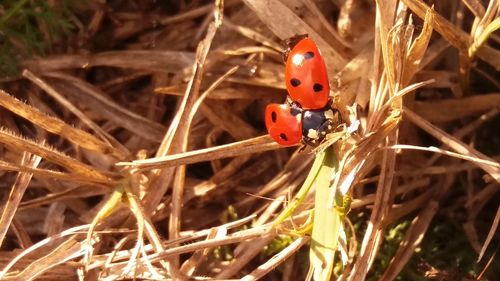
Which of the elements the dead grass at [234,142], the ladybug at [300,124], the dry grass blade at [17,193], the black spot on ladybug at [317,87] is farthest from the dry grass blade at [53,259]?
the black spot on ladybug at [317,87]

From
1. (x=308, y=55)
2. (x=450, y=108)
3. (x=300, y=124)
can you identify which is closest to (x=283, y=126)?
(x=300, y=124)

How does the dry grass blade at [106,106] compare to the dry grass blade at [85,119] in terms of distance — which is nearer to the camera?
the dry grass blade at [85,119]

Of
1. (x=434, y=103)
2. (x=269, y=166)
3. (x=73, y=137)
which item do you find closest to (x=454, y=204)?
(x=434, y=103)

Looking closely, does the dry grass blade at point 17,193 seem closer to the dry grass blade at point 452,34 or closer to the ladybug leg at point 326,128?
the ladybug leg at point 326,128

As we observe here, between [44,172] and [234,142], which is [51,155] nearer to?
[44,172]

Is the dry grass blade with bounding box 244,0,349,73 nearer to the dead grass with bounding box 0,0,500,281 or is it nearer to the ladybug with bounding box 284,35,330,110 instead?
the dead grass with bounding box 0,0,500,281

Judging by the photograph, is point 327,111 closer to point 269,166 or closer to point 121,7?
point 269,166

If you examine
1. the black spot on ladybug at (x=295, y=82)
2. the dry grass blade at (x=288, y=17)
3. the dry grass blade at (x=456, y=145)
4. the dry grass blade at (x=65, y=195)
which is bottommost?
the dry grass blade at (x=456, y=145)
